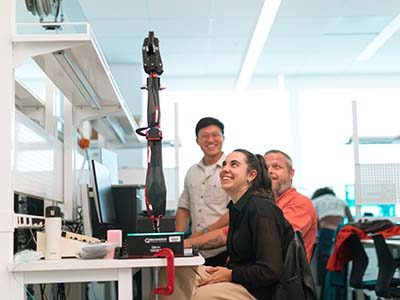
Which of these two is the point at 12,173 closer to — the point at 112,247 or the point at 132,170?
the point at 112,247

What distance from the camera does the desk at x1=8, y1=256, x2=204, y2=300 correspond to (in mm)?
1891

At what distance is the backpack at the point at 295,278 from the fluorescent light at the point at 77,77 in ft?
3.78

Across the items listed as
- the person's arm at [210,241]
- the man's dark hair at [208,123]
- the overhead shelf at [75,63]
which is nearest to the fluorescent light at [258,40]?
the overhead shelf at [75,63]

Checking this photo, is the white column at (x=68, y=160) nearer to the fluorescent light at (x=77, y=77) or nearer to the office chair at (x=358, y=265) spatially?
the fluorescent light at (x=77, y=77)

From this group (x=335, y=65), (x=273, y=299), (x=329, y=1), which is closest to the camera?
(x=273, y=299)

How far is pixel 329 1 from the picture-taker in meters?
5.61

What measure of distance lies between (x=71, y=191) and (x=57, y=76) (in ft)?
3.12

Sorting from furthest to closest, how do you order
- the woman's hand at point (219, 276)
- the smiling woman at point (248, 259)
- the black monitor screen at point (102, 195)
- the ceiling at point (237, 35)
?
the ceiling at point (237, 35)
the black monitor screen at point (102, 195)
the woman's hand at point (219, 276)
the smiling woman at point (248, 259)

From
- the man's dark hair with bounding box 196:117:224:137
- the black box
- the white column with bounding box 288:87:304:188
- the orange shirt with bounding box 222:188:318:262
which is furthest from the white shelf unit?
the white column with bounding box 288:87:304:188

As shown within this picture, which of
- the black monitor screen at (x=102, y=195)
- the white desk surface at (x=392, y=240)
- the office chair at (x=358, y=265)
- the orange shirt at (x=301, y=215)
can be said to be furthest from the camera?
the office chair at (x=358, y=265)

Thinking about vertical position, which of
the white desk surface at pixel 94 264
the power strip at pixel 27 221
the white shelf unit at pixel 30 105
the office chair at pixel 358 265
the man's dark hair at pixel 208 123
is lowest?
the office chair at pixel 358 265

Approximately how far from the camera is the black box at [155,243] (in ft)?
6.42

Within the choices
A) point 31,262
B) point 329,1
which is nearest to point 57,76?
point 31,262

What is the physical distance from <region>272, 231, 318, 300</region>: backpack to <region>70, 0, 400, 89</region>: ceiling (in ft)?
10.8
